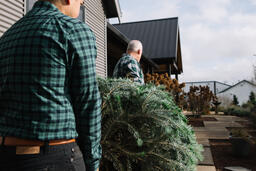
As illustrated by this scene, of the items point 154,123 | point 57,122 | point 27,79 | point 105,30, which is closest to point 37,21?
point 27,79

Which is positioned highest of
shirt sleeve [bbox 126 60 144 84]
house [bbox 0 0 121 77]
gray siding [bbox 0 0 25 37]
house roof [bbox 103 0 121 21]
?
house roof [bbox 103 0 121 21]

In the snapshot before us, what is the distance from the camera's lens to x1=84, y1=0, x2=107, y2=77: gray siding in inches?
264

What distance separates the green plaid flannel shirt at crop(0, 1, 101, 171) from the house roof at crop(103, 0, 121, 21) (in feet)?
24.1

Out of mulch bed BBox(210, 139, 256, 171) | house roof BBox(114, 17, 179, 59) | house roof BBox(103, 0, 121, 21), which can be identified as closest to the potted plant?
mulch bed BBox(210, 139, 256, 171)

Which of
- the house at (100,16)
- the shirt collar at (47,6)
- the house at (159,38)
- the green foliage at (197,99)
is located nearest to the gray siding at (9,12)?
the house at (100,16)

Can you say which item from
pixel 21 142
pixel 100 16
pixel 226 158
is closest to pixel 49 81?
pixel 21 142

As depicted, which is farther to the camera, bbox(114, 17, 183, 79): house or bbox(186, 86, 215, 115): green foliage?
bbox(114, 17, 183, 79): house

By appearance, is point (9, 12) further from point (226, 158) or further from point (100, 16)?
point (226, 158)

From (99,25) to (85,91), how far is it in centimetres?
686

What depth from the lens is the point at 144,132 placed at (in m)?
1.65

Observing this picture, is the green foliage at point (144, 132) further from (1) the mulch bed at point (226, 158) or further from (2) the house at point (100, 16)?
(2) the house at point (100, 16)

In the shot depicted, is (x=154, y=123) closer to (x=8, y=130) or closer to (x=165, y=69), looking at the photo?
(x=8, y=130)

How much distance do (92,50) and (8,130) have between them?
1.56ft

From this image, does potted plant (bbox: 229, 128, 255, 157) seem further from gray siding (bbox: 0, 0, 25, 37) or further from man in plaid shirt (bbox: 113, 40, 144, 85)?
gray siding (bbox: 0, 0, 25, 37)
